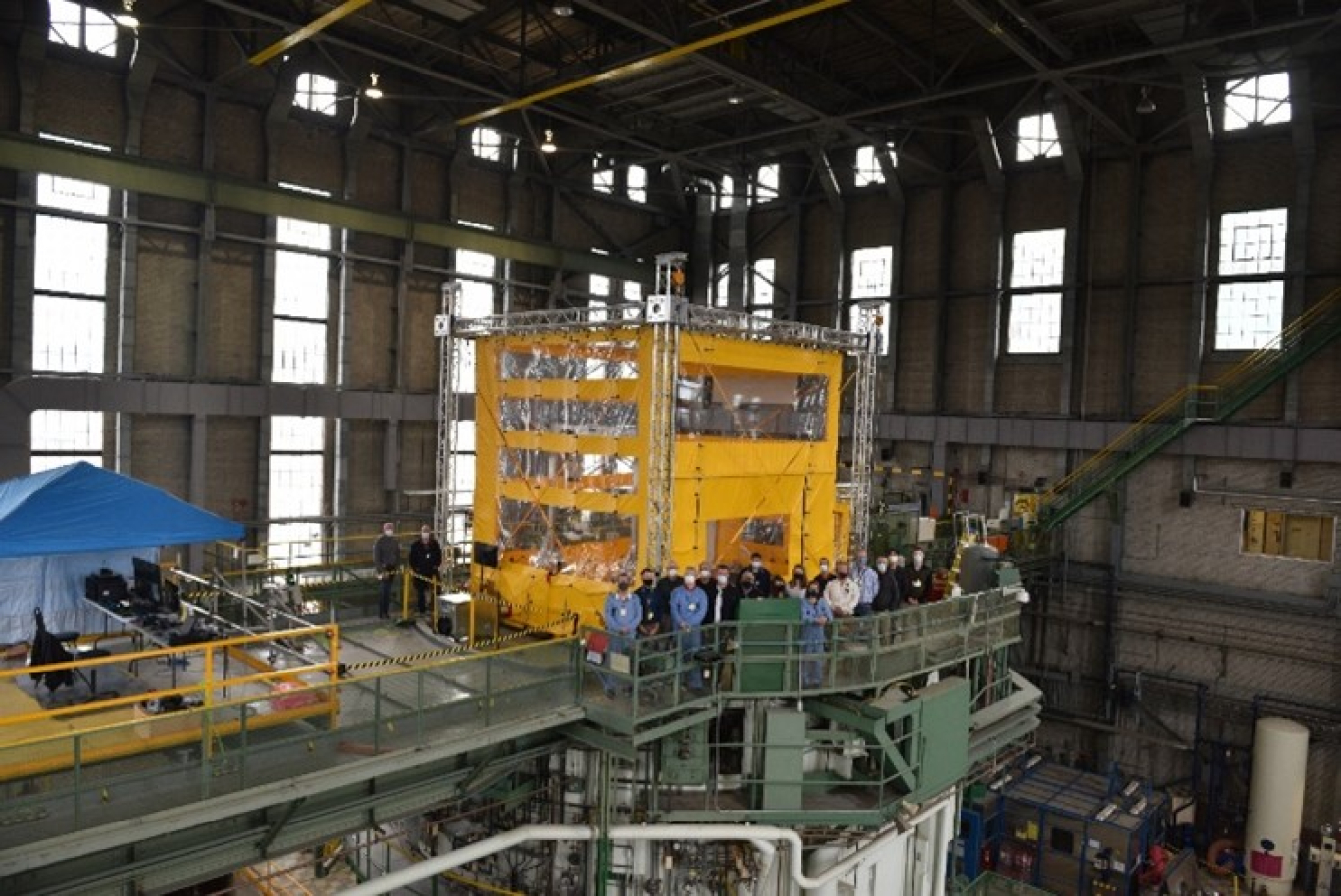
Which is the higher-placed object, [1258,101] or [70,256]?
[1258,101]

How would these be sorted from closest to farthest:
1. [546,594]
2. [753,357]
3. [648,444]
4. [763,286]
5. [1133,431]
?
[648,444] < [546,594] < [753,357] < [1133,431] < [763,286]

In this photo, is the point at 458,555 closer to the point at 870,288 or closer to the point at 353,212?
the point at 353,212

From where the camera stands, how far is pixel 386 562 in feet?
61.9

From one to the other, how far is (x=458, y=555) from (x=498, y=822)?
7612 millimetres

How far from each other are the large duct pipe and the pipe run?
1338 cm

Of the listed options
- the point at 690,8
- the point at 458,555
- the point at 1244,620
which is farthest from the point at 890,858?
the point at 690,8

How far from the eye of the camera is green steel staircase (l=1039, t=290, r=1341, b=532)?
23859 mm

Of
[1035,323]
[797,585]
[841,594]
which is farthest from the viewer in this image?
[1035,323]

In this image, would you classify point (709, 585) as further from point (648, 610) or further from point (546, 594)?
point (546, 594)

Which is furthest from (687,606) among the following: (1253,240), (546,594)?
(1253,240)

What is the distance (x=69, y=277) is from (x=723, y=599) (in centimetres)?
1946

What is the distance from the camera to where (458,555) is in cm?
2220

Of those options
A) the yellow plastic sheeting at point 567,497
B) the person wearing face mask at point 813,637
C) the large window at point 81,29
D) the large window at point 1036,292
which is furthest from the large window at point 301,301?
the large window at point 1036,292

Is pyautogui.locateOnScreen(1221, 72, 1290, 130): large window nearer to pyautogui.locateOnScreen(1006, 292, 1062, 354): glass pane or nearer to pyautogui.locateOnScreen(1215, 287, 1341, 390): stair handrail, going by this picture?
pyautogui.locateOnScreen(1215, 287, 1341, 390): stair handrail
